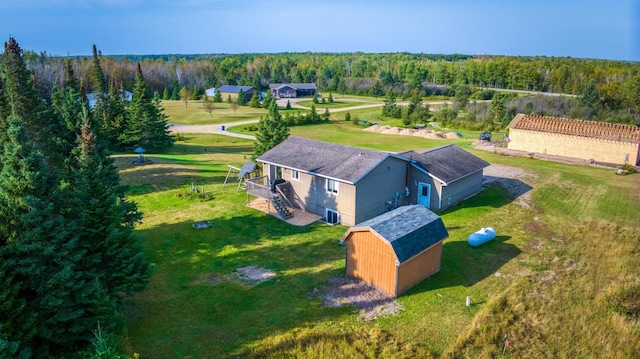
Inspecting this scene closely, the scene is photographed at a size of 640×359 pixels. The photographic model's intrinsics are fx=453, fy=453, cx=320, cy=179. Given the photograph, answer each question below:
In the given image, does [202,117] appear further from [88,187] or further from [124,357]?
[124,357]

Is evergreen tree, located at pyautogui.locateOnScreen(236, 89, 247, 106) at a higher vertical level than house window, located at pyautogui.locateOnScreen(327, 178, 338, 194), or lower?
higher

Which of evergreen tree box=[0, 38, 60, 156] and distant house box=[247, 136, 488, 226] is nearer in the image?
distant house box=[247, 136, 488, 226]

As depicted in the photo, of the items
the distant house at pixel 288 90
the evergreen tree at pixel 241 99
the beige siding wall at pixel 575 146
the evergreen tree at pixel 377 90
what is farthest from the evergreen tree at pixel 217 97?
the beige siding wall at pixel 575 146

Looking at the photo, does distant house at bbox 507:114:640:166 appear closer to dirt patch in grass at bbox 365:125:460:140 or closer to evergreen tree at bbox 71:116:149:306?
dirt patch in grass at bbox 365:125:460:140

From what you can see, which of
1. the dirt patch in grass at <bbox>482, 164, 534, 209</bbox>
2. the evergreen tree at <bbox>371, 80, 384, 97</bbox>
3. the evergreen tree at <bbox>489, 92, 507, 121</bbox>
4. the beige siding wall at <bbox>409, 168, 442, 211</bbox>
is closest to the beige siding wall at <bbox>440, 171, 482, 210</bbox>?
the beige siding wall at <bbox>409, 168, 442, 211</bbox>

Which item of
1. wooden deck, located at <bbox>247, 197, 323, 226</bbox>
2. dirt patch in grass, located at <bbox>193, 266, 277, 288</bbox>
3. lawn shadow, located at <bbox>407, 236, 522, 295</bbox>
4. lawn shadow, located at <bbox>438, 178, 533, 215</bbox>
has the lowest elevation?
lawn shadow, located at <bbox>407, 236, 522, 295</bbox>

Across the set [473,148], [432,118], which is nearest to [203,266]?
[473,148]

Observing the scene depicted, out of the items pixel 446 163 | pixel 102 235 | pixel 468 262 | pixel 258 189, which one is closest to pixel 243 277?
pixel 102 235
